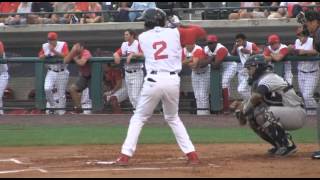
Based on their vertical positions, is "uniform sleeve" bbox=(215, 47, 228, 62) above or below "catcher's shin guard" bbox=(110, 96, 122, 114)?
above

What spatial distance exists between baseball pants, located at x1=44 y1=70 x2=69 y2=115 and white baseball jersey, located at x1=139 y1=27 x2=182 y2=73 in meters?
7.10

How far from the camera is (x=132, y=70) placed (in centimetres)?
1468

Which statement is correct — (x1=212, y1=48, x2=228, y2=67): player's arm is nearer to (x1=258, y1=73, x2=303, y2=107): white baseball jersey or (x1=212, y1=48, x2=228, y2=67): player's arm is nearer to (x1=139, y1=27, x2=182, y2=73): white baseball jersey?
(x1=258, y1=73, x2=303, y2=107): white baseball jersey

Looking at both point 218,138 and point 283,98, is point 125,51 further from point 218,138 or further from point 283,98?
point 283,98

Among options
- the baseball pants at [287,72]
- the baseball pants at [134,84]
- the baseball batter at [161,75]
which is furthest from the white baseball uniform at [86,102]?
the baseball batter at [161,75]

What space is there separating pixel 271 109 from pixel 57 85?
721 centimetres

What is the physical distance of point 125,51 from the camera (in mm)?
15055

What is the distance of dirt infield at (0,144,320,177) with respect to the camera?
7.41 meters

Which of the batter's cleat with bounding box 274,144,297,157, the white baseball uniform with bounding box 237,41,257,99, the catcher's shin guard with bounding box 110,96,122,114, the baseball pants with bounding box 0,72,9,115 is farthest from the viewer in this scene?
the baseball pants with bounding box 0,72,9,115

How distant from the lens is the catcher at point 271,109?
871 cm

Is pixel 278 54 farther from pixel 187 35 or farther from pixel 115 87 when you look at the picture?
pixel 187 35

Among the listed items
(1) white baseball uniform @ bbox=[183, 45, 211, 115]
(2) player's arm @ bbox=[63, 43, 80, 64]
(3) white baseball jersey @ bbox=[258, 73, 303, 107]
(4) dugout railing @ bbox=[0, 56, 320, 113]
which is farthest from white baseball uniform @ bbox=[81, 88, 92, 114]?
(3) white baseball jersey @ bbox=[258, 73, 303, 107]

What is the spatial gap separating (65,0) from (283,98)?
10504 mm

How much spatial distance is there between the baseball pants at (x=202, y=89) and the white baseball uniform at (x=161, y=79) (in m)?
6.40
